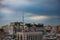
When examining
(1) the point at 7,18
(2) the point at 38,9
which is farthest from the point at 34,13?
(1) the point at 7,18

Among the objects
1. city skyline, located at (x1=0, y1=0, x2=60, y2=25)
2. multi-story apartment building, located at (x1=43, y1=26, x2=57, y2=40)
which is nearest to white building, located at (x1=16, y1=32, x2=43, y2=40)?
multi-story apartment building, located at (x1=43, y1=26, x2=57, y2=40)

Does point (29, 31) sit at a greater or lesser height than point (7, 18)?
lesser

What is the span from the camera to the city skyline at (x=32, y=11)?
6.51 feet

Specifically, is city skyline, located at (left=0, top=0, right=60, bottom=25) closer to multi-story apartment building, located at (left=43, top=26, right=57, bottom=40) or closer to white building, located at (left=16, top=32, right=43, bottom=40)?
multi-story apartment building, located at (left=43, top=26, right=57, bottom=40)

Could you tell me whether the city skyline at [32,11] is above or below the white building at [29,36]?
above

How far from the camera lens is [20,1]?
2020mm

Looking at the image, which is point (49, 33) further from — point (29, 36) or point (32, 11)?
point (32, 11)

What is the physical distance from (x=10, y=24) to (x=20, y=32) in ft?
0.62

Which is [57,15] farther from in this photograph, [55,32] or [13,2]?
[13,2]

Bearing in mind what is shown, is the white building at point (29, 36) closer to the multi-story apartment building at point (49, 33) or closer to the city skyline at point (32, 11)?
the multi-story apartment building at point (49, 33)

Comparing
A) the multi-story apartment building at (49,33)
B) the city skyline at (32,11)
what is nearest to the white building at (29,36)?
the multi-story apartment building at (49,33)

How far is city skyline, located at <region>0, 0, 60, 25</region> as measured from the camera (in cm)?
199

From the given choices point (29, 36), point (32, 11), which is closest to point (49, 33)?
point (29, 36)

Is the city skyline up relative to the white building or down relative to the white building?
up
